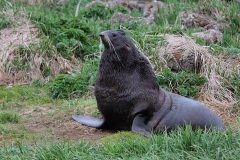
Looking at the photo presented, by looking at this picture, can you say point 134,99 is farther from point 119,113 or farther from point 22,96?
point 22,96

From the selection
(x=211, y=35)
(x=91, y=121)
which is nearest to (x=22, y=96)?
(x=91, y=121)

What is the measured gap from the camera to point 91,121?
7078mm

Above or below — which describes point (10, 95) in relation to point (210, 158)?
below

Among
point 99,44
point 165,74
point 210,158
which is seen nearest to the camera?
point 210,158

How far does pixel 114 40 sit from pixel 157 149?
210cm

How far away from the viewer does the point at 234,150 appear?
474 cm

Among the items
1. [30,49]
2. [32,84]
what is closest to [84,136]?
[32,84]

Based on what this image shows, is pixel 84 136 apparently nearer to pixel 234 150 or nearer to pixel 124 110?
pixel 124 110

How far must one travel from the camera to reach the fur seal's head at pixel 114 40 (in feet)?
21.8

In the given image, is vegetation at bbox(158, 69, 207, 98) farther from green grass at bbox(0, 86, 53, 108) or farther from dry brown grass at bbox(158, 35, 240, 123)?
green grass at bbox(0, 86, 53, 108)

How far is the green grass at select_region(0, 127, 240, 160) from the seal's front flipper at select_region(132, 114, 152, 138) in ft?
3.17

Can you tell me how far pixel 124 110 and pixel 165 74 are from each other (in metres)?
2.14

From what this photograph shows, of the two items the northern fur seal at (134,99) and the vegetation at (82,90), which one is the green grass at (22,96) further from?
the northern fur seal at (134,99)

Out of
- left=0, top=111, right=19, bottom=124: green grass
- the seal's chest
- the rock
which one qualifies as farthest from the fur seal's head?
the rock
